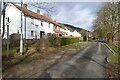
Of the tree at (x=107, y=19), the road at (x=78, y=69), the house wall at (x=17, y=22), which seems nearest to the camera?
the road at (x=78, y=69)

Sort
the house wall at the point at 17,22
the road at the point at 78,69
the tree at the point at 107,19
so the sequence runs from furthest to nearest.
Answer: the tree at the point at 107,19
the house wall at the point at 17,22
the road at the point at 78,69

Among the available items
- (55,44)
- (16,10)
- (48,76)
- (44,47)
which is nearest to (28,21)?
(16,10)

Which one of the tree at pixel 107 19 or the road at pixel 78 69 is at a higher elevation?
the tree at pixel 107 19

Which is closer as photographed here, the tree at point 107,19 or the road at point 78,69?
the road at point 78,69

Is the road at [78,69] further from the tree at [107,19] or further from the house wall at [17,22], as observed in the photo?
the tree at [107,19]

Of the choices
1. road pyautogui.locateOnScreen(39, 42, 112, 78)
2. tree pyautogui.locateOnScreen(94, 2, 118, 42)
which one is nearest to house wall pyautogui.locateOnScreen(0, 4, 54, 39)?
tree pyautogui.locateOnScreen(94, 2, 118, 42)

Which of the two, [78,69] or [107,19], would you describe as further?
[107,19]

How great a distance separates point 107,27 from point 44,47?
26234 millimetres

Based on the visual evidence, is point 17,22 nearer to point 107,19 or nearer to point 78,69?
point 107,19

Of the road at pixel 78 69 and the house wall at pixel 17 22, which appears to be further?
the house wall at pixel 17 22

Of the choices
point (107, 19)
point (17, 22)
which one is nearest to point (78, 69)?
point (17, 22)

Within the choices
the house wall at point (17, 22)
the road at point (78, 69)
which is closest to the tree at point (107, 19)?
the house wall at point (17, 22)

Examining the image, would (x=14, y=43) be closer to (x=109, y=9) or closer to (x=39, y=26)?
(x=39, y=26)

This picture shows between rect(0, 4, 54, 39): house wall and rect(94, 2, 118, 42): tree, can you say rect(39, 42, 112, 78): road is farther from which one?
rect(94, 2, 118, 42): tree
